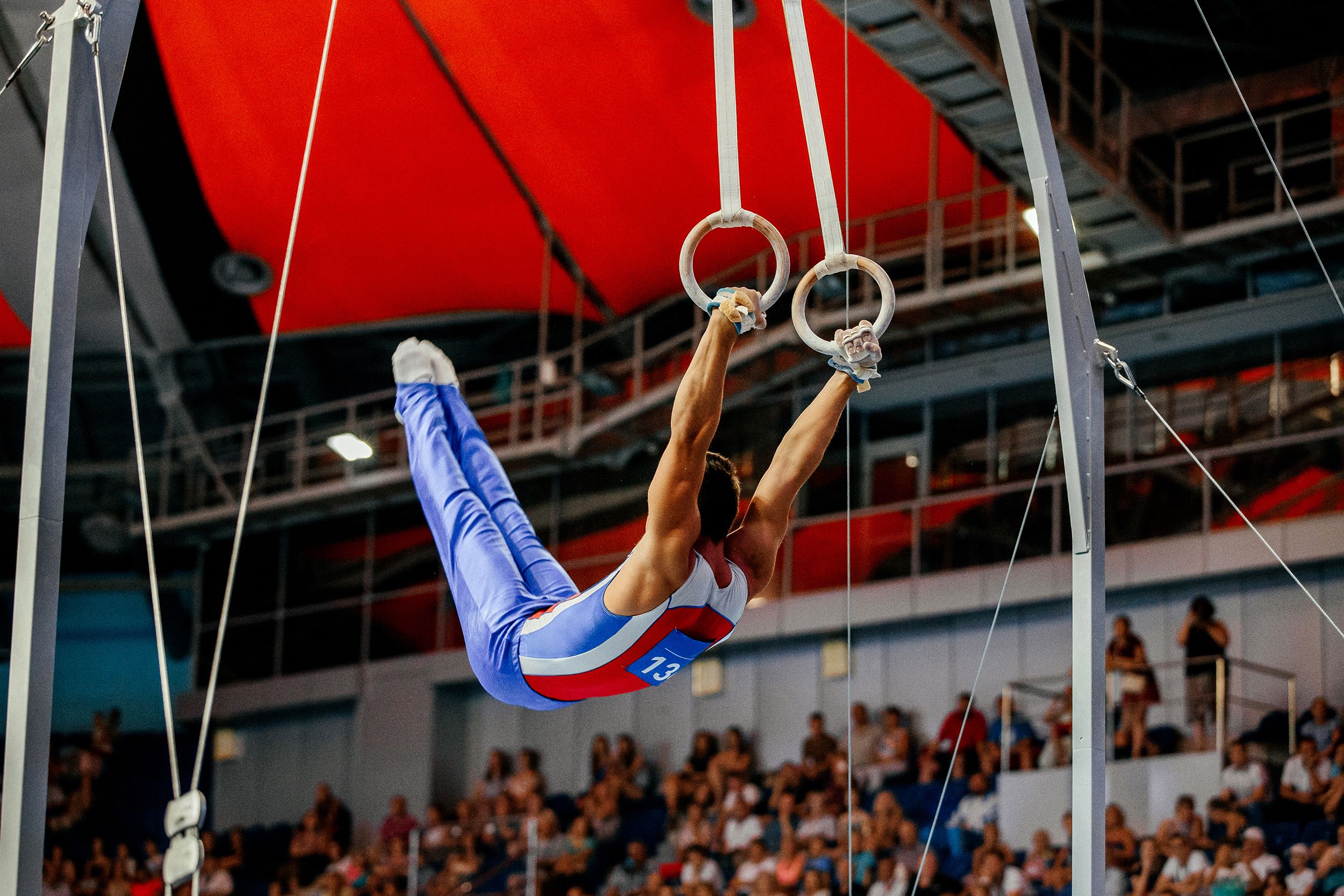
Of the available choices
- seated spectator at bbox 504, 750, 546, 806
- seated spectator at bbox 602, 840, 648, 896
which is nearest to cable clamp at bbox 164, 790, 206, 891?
seated spectator at bbox 602, 840, 648, 896

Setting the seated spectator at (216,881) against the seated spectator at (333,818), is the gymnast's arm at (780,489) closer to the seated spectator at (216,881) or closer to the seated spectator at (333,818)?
the seated spectator at (216,881)

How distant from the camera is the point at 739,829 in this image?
912cm

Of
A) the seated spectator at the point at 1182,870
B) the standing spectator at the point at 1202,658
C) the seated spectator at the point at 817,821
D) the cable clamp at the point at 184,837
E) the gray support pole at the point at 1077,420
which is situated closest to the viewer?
the cable clamp at the point at 184,837

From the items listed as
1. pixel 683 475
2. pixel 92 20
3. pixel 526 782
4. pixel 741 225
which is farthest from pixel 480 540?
pixel 526 782

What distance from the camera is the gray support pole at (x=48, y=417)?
3178mm

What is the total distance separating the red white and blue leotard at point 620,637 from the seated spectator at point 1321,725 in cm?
504

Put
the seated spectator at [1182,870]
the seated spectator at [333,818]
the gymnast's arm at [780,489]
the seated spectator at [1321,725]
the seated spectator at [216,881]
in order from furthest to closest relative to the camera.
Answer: the seated spectator at [333,818] → the seated spectator at [216,881] → the seated spectator at [1321,725] → the seated spectator at [1182,870] → the gymnast's arm at [780,489]

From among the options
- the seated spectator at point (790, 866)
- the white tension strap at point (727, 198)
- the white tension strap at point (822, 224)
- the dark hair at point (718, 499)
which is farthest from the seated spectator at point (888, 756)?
the white tension strap at point (727, 198)

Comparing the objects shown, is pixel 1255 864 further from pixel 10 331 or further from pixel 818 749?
pixel 10 331

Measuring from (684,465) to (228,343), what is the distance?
10.3 metres

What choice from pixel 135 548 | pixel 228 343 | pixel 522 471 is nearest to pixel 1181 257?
pixel 522 471

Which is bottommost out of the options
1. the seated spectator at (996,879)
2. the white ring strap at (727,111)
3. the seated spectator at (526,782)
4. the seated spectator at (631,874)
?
the seated spectator at (631,874)

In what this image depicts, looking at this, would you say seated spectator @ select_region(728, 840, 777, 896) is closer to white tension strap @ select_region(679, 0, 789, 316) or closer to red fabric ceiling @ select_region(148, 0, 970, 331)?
red fabric ceiling @ select_region(148, 0, 970, 331)

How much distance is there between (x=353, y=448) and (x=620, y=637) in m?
8.99
